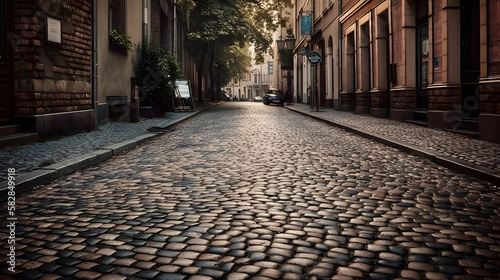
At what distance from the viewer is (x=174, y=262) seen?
2904 millimetres

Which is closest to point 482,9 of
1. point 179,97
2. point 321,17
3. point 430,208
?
point 430,208

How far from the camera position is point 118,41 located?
1390 centimetres

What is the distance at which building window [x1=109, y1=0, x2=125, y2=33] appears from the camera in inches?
571

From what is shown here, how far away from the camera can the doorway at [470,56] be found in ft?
35.2

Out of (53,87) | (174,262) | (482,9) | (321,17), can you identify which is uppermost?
(321,17)

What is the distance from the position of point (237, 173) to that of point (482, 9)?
6407 millimetres

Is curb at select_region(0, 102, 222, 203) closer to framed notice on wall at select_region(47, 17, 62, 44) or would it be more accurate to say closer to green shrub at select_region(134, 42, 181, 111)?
framed notice on wall at select_region(47, 17, 62, 44)

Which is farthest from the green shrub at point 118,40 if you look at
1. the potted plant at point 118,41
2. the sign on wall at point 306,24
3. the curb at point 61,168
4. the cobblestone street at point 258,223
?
the sign on wall at point 306,24

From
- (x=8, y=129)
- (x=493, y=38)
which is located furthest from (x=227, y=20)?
(x=8, y=129)

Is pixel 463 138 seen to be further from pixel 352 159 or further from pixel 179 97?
pixel 179 97

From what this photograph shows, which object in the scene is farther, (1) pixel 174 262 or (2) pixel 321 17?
(2) pixel 321 17

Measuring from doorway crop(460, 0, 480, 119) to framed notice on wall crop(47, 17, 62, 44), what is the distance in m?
8.80

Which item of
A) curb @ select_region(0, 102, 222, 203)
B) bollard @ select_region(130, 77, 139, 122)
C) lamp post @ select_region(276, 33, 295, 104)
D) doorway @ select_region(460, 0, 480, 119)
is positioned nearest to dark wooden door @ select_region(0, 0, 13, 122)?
curb @ select_region(0, 102, 222, 203)

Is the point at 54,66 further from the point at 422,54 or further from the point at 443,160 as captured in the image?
the point at 422,54
